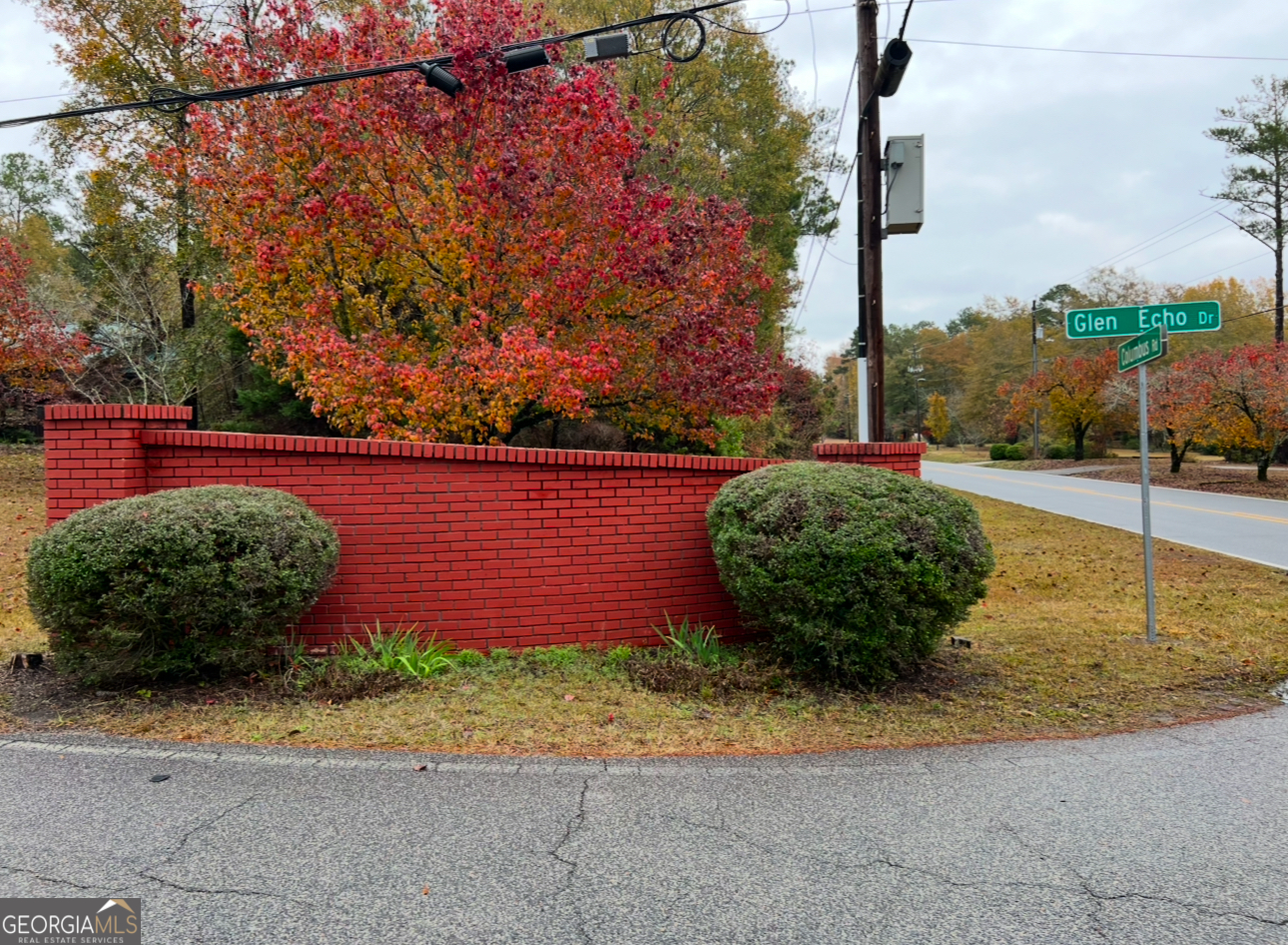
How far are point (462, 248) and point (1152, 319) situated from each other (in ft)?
22.2

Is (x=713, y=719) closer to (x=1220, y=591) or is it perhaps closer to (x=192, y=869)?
(x=192, y=869)

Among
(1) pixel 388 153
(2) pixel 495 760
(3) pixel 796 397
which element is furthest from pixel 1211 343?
(2) pixel 495 760

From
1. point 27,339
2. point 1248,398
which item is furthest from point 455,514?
point 1248,398

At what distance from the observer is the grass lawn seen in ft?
15.0

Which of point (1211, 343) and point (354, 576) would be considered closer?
point (354, 576)

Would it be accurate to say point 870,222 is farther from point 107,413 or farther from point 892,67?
point 107,413

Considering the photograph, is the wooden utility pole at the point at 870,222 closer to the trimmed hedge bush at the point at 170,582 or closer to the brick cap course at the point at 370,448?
the brick cap course at the point at 370,448

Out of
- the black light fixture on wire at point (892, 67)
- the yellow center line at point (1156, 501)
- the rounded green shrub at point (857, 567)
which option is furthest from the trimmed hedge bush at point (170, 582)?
the yellow center line at point (1156, 501)

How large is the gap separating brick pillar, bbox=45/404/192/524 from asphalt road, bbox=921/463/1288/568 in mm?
11624

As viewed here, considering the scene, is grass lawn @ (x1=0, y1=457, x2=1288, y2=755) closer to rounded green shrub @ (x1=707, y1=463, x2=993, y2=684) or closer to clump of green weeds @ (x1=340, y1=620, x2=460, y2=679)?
clump of green weeds @ (x1=340, y1=620, x2=460, y2=679)

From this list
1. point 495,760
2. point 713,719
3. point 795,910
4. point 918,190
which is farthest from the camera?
point 918,190

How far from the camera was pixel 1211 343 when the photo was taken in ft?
156

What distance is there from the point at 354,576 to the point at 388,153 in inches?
220

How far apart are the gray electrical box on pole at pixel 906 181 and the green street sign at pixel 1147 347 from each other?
8.07 feet
